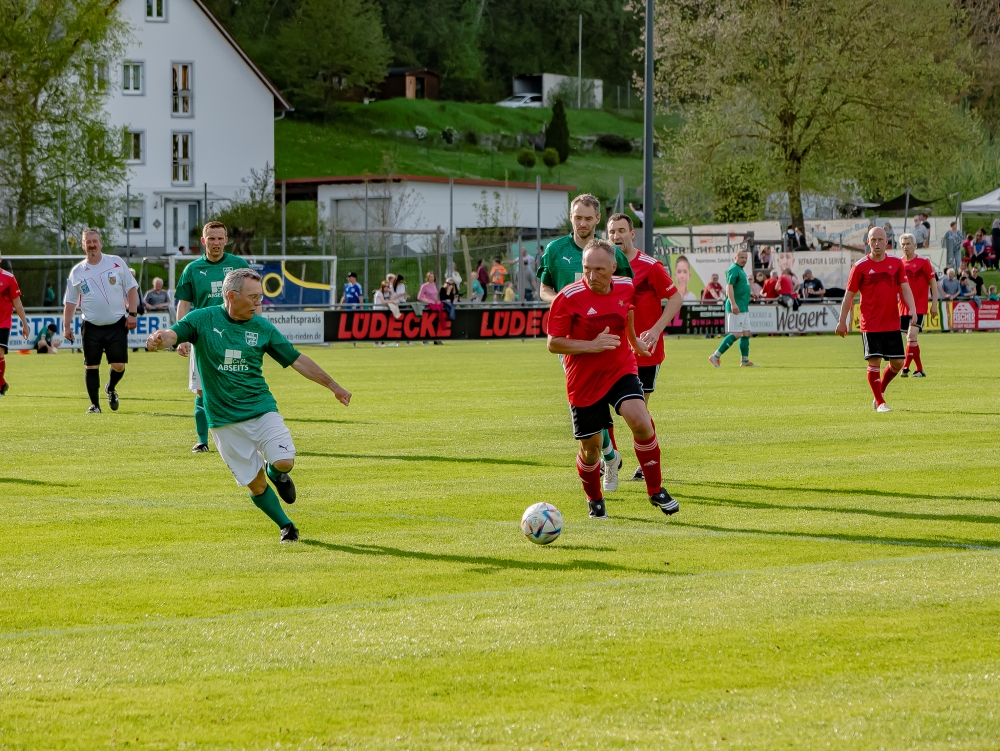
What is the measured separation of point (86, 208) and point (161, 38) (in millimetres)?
20503

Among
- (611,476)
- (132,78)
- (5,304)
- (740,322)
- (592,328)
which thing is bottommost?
(611,476)

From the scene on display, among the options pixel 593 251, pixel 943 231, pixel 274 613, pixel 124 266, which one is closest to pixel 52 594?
pixel 274 613

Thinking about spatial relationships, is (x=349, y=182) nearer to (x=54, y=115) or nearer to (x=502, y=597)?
(x=54, y=115)

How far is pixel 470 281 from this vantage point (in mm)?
41344

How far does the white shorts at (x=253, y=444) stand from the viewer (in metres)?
8.48

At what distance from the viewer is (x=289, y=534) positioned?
8.52m

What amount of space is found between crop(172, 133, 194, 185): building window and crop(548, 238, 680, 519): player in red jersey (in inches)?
2323

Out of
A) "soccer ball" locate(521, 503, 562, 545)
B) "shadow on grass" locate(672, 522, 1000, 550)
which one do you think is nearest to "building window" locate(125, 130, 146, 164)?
"shadow on grass" locate(672, 522, 1000, 550)

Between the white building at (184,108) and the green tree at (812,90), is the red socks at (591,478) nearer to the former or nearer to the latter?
the green tree at (812,90)

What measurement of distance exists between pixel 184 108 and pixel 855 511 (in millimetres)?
60635

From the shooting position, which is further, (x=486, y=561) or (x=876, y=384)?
(x=876, y=384)

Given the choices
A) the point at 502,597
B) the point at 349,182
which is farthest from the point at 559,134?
the point at 502,597

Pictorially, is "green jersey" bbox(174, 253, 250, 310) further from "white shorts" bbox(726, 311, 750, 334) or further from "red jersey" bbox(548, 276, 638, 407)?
"white shorts" bbox(726, 311, 750, 334)

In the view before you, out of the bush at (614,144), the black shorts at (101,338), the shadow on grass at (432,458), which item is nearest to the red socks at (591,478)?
the shadow on grass at (432,458)
